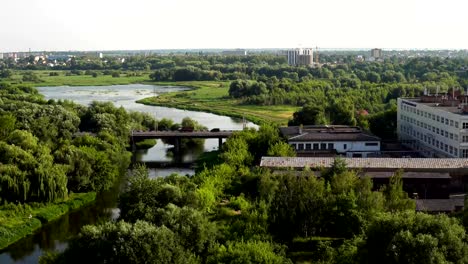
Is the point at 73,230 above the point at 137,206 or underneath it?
underneath

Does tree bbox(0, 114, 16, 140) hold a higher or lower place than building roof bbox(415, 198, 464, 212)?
higher

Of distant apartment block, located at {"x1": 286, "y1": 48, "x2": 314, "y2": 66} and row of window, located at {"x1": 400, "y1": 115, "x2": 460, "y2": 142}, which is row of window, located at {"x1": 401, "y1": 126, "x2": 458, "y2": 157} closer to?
row of window, located at {"x1": 400, "y1": 115, "x2": 460, "y2": 142}

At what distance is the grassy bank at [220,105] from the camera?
→ 6431cm

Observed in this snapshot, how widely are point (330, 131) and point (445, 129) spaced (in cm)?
797

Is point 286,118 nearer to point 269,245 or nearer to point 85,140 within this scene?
point 85,140

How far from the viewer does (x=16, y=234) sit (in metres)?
25.9

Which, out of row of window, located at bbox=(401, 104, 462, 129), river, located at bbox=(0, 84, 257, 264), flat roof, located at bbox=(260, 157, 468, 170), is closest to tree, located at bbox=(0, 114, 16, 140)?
river, located at bbox=(0, 84, 257, 264)

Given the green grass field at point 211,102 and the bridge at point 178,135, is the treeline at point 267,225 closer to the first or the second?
the bridge at point 178,135

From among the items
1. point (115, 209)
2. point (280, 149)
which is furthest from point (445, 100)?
point (115, 209)

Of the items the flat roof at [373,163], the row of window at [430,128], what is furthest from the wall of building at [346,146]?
the flat roof at [373,163]

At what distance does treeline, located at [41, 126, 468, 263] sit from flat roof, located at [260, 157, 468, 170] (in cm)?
216

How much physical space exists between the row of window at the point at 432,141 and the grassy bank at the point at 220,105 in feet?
59.8

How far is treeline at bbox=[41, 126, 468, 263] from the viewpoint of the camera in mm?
15820

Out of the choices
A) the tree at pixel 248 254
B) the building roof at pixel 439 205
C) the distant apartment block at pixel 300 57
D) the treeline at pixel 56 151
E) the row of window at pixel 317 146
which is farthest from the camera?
the distant apartment block at pixel 300 57
